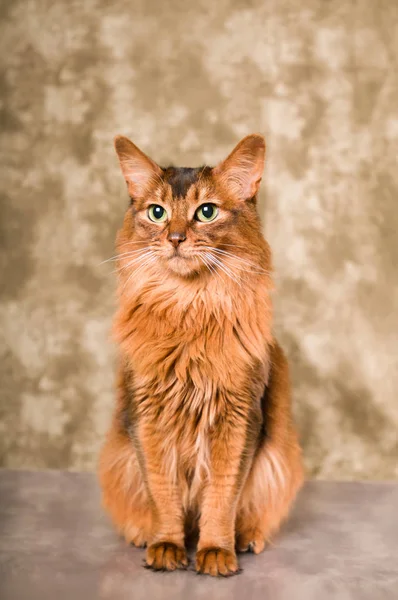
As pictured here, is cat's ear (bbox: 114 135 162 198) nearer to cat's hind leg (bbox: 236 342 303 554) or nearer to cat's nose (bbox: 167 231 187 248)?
cat's nose (bbox: 167 231 187 248)

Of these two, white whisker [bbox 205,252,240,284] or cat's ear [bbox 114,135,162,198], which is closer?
white whisker [bbox 205,252,240,284]

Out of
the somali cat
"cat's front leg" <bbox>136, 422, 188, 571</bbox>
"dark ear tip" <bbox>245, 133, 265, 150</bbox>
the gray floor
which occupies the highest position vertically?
"dark ear tip" <bbox>245, 133, 265, 150</bbox>

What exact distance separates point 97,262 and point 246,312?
1095 millimetres

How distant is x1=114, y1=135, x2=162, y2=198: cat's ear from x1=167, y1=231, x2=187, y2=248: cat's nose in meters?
0.23

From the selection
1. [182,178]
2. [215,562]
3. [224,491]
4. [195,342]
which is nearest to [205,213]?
[182,178]

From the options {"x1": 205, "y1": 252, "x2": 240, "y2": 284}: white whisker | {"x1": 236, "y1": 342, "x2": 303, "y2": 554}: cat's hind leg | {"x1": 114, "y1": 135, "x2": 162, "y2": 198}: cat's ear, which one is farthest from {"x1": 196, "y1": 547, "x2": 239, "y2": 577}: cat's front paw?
{"x1": 114, "y1": 135, "x2": 162, "y2": 198}: cat's ear

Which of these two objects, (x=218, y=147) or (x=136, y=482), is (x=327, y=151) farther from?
(x=136, y=482)

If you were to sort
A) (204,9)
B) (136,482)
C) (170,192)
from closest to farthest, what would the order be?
(170,192)
(136,482)
(204,9)

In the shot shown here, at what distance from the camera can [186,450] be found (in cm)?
212

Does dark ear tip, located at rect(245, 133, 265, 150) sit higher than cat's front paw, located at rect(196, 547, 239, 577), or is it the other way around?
dark ear tip, located at rect(245, 133, 265, 150)

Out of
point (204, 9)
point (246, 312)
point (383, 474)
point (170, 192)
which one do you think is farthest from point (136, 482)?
point (204, 9)

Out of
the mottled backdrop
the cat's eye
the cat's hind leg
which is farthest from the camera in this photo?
the mottled backdrop

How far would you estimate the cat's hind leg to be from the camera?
2230 millimetres

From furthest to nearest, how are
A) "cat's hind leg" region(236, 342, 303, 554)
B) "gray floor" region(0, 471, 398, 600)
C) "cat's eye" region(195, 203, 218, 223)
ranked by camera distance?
1. "cat's hind leg" region(236, 342, 303, 554)
2. "cat's eye" region(195, 203, 218, 223)
3. "gray floor" region(0, 471, 398, 600)
